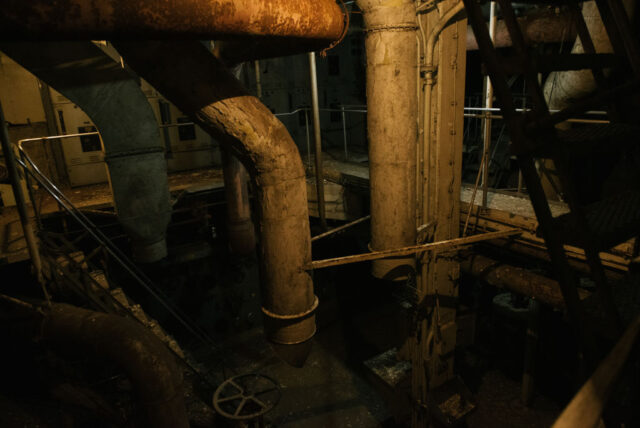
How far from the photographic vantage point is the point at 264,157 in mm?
2924

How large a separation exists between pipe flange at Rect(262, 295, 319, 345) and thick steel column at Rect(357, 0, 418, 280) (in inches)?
37.0

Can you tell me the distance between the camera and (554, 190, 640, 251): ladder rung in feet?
5.85

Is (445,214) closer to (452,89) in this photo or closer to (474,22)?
(452,89)

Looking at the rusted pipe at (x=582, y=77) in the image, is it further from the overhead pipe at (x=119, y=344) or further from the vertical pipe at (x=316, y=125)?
A: the overhead pipe at (x=119, y=344)

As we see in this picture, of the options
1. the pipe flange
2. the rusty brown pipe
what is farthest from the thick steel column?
the rusty brown pipe

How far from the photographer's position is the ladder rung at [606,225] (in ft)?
5.85

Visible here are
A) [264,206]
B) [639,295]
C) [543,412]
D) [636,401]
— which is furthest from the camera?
[543,412]

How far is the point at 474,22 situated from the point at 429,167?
259 cm

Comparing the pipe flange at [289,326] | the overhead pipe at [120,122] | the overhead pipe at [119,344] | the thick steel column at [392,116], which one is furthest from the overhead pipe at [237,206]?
the pipe flange at [289,326]

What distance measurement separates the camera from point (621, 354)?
1.03 meters

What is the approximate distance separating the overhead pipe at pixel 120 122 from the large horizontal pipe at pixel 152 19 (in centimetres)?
318

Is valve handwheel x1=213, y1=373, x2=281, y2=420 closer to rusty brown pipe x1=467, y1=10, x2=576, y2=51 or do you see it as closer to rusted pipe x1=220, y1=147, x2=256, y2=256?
rusted pipe x1=220, y1=147, x2=256, y2=256

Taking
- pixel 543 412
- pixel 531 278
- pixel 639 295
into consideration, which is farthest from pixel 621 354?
pixel 543 412

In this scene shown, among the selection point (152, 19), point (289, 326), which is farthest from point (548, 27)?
point (152, 19)
